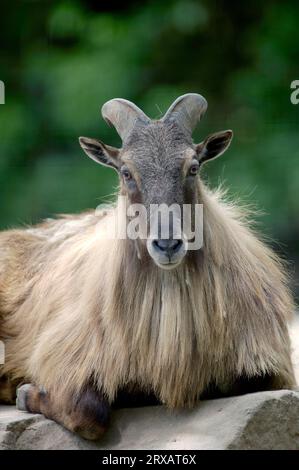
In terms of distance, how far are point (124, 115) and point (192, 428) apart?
1796 mm

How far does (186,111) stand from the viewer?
6195 millimetres

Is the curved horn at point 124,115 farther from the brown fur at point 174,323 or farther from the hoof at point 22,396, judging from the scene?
the hoof at point 22,396

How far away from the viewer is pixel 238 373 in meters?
6.00

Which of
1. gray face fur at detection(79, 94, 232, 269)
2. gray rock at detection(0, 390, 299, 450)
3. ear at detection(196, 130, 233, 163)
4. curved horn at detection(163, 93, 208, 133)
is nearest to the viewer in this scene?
gray rock at detection(0, 390, 299, 450)

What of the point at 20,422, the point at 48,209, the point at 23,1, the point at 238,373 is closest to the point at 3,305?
the point at 20,422

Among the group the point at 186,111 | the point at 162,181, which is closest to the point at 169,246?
the point at 162,181

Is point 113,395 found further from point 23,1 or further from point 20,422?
point 23,1

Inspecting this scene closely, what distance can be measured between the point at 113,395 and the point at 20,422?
54cm

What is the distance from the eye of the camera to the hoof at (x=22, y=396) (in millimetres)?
6387

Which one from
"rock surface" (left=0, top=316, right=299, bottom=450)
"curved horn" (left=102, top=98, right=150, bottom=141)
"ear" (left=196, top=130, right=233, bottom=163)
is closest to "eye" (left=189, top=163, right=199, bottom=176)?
"ear" (left=196, top=130, right=233, bottom=163)

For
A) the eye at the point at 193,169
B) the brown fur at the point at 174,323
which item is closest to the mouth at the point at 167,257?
the brown fur at the point at 174,323

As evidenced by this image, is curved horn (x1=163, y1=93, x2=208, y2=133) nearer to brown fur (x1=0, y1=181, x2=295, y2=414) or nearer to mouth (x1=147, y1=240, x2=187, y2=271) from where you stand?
brown fur (x1=0, y1=181, x2=295, y2=414)

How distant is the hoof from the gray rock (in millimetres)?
115

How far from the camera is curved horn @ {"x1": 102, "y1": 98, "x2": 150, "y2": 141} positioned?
6.18 meters
